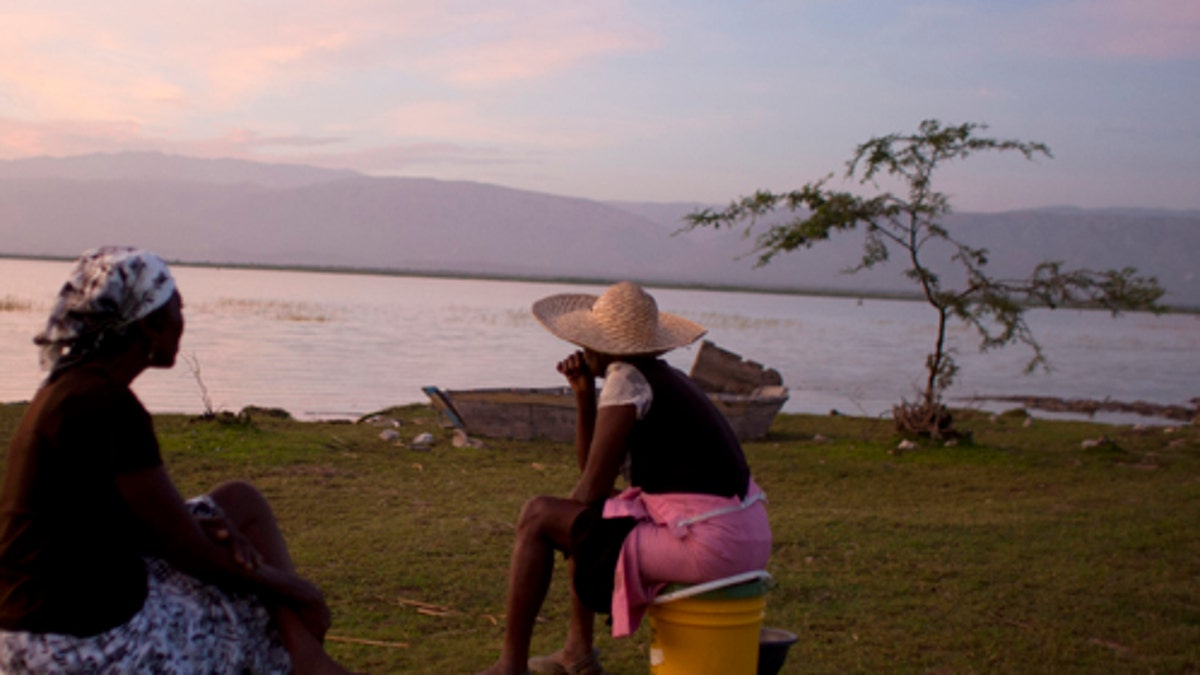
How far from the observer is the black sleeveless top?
362cm

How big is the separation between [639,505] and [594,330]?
645 mm

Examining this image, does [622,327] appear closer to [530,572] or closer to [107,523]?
[530,572]

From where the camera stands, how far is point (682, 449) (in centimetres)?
365

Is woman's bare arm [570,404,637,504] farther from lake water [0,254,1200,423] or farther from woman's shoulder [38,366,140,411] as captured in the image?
lake water [0,254,1200,423]

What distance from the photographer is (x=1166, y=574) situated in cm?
586

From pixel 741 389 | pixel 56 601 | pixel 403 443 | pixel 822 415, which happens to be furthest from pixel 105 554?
pixel 822 415

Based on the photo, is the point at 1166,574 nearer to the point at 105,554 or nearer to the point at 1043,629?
the point at 1043,629

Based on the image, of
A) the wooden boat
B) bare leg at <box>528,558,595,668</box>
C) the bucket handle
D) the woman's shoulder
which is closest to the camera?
the woman's shoulder

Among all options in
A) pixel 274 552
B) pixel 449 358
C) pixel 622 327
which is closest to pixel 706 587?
pixel 622 327

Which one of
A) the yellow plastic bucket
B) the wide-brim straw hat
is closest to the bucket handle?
the yellow plastic bucket

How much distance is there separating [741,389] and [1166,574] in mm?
8538

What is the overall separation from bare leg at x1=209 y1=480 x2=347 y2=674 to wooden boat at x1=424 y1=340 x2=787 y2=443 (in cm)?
808

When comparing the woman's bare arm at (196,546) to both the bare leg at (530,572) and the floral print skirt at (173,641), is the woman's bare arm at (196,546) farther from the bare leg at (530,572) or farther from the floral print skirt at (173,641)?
the bare leg at (530,572)

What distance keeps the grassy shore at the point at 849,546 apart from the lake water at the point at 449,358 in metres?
2.56
